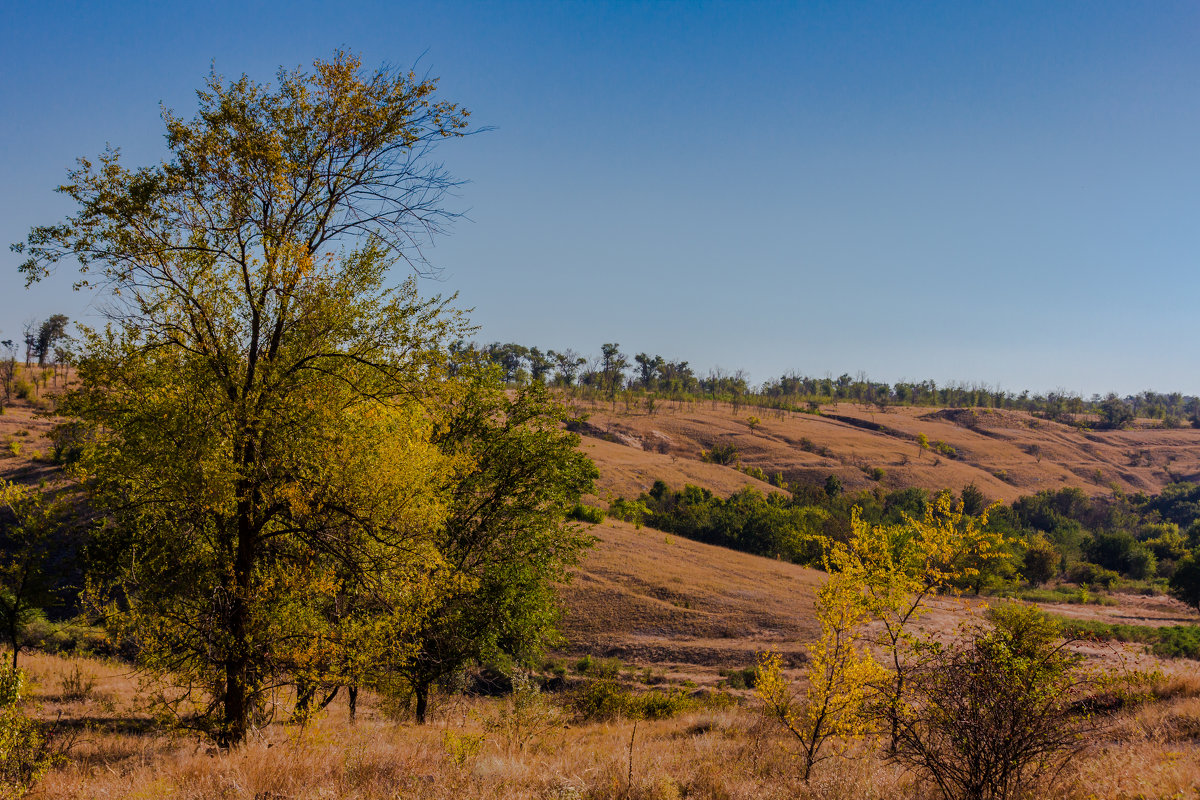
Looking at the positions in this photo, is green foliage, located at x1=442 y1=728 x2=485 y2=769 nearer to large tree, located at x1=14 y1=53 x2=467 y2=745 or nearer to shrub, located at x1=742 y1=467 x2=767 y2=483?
large tree, located at x1=14 y1=53 x2=467 y2=745

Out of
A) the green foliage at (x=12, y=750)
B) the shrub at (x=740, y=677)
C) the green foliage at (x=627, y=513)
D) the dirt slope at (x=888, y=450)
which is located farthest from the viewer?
the dirt slope at (x=888, y=450)

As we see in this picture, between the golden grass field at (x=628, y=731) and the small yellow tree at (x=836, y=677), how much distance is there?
52cm

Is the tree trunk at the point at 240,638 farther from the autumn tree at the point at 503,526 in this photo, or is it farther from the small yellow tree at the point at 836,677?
the small yellow tree at the point at 836,677

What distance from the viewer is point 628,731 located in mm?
15781

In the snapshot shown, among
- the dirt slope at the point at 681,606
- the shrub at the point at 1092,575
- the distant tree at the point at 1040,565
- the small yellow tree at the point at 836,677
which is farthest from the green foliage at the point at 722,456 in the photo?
the small yellow tree at the point at 836,677

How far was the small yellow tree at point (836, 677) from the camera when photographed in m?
10.7

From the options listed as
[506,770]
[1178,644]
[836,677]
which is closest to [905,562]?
[836,677]

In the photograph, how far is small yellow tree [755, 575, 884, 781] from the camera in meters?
10.7

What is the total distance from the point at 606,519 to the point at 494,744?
42122mm

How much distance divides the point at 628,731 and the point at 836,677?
648 cm

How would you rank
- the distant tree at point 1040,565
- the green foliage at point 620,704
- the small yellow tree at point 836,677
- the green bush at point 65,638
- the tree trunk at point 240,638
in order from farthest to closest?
the distant tree at point 1040,565 < the green bush at point 65,638 < the green foliage at point 620,704 < the small yellow tree at point 836,677 < the tree trunk at point 240,638

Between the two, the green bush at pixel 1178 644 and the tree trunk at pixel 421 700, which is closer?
the tree trunk at pixel 421 700

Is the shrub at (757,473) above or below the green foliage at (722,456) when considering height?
below

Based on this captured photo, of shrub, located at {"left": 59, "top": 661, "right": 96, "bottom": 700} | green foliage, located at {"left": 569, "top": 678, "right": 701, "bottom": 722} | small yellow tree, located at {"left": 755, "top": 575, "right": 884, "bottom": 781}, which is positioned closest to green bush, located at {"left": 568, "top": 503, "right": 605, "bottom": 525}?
green foliage, located at {"left": 569, "top": 678, "right": 701, "bottom": 722}
